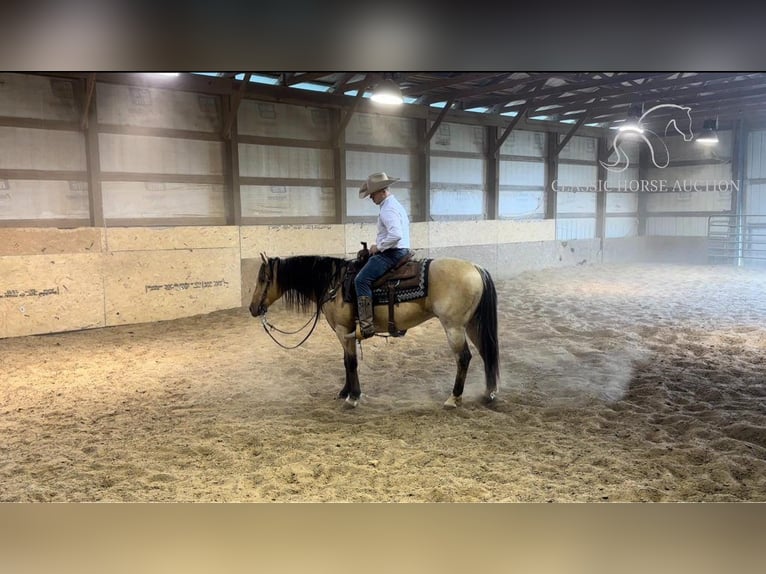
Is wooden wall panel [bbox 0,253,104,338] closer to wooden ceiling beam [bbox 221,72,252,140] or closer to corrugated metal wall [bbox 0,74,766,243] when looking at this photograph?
corrugated metal wall [bbox 0,74,766,243]

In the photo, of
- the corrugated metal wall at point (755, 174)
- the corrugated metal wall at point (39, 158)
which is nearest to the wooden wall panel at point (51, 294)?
the corrugated metal wall at point (39, 158)

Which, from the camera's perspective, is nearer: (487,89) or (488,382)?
(487,89)

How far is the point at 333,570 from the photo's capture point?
74.2 inches

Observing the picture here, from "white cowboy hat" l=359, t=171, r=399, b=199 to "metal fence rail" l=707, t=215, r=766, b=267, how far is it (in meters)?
1.60

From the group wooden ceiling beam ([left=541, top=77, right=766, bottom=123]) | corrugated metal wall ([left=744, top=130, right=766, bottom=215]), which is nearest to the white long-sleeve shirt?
wooden ceiling beam ([left=541, top=77, right=766, bottom=123])

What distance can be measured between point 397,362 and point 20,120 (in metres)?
2.64

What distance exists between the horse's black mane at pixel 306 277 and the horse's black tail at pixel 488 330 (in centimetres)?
82

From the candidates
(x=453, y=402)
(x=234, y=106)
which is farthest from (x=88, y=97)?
(x=453, y=402)

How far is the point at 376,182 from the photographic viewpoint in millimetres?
2592

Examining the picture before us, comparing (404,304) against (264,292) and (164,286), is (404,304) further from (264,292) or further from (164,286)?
(164,286)

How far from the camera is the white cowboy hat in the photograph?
8.47 ft

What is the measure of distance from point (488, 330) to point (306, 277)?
1095 millimetres
